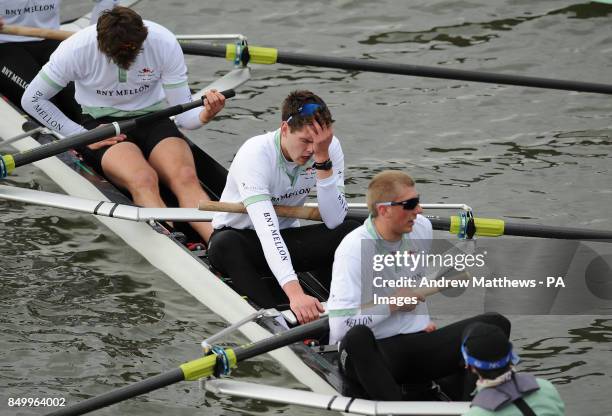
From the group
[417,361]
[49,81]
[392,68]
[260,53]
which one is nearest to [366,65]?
[392,68]

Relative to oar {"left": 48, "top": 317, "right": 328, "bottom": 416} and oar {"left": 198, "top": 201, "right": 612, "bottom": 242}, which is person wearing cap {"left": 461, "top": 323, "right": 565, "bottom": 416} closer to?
oar {"left": 48, "top": 317, "right": 328, "bottom": 416}

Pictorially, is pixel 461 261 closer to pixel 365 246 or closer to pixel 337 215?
pixel 337 215

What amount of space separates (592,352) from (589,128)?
3442mm

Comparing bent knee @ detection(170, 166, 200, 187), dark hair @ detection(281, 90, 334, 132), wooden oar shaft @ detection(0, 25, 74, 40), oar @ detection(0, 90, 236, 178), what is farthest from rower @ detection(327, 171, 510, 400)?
wooden oar shaft @ detection(0, 25, 74, 40)

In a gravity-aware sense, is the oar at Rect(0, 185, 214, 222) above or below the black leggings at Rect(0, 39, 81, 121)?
below

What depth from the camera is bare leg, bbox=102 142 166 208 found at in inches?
290

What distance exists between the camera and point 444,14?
11.7m

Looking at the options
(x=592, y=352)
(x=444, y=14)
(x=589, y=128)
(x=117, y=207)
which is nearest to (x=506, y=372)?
(x=592, y=352)

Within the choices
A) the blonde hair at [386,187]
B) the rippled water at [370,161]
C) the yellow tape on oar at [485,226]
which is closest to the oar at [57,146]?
the rippled water at [370,161]

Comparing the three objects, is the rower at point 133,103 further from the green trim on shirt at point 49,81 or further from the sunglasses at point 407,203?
the sunglasses at point 407,203

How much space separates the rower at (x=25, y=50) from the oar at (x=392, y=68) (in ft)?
3.02

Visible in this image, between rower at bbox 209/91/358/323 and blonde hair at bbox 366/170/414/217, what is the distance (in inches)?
27.2

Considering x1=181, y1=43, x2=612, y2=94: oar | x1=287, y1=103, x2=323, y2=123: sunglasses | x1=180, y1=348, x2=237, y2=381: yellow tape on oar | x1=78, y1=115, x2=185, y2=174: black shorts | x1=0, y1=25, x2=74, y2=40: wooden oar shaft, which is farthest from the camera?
x1=0, y1=25, x2=74, y2=40: wooden oar shaft

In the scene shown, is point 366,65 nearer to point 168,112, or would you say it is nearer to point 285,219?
point 168,112
